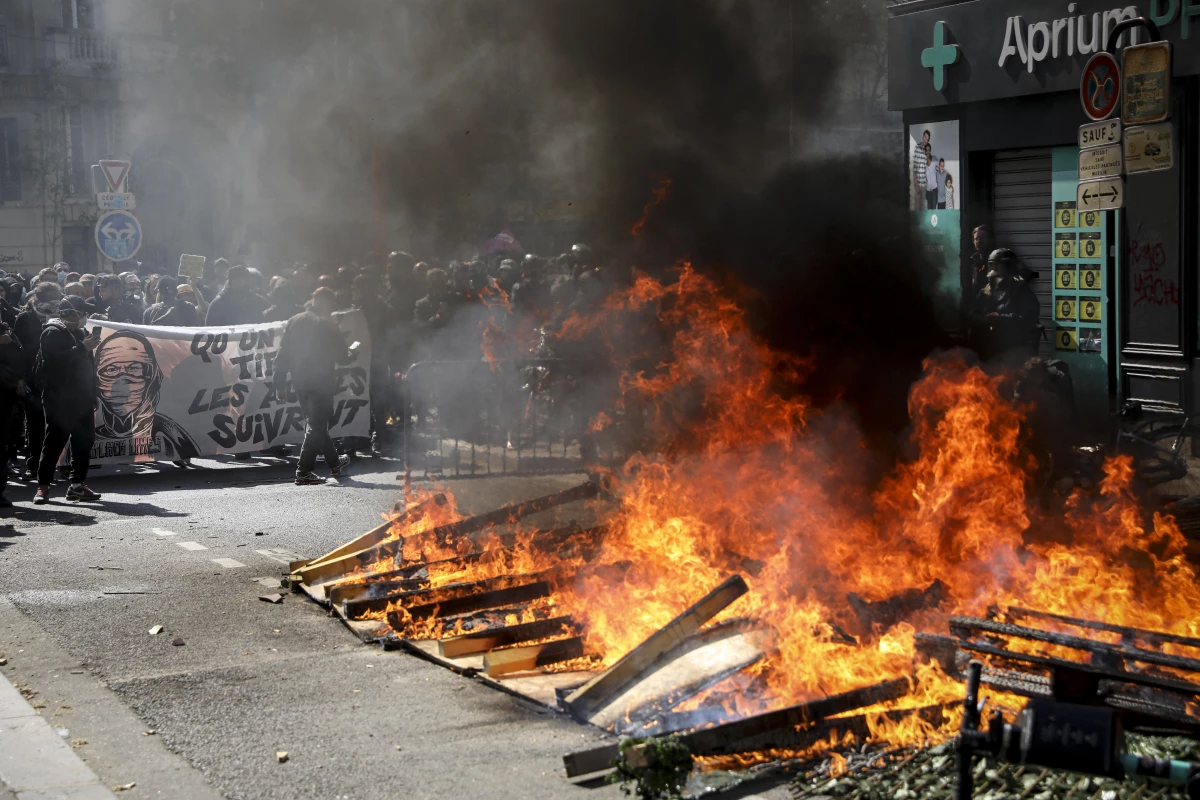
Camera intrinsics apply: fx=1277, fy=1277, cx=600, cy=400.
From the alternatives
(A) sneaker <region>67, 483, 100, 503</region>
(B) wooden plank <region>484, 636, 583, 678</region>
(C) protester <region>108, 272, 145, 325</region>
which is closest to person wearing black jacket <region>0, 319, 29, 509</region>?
(A) sneaker <region>67, 483, 100, 503</region>

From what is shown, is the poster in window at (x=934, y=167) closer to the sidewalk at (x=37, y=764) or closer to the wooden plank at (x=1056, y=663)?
the wooden plank at (x=1056, y=663)

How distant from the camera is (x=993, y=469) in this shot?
6809 mm

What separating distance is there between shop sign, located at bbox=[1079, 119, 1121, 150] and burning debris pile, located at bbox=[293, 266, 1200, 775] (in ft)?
5.63

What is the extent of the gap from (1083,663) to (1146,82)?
5.24m

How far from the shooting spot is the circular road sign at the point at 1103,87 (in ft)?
27.5

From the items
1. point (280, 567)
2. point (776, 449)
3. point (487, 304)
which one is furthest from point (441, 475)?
point (776, 449)

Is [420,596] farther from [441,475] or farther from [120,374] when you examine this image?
[120,374]

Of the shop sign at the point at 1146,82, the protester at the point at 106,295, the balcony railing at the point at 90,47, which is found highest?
the balcony railing at the point at 90,47

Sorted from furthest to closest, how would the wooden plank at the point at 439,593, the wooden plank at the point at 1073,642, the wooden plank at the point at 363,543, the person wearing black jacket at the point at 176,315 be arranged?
the person wearing black jacket at the point at 176,315 → the wooden plank at the point at 363,543 → the wooden plank at the point at 439,593 → the wooden plank at the point at 1073,642

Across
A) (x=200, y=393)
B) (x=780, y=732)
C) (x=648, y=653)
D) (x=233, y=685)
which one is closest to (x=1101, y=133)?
(x=648, y=653)

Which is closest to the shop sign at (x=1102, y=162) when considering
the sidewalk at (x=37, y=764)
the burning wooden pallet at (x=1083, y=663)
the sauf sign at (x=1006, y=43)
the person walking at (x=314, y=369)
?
the sauf sign at (x=1006, y=43)

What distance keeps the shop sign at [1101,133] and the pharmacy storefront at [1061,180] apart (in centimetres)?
10

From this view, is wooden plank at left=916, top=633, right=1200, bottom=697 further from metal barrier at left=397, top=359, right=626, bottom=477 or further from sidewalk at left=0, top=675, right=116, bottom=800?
metal barrier at left=397, top=359, right=626, bottom=477

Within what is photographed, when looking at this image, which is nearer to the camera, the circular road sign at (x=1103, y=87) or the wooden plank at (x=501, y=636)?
the wooden plank at (x=501, y=636)
